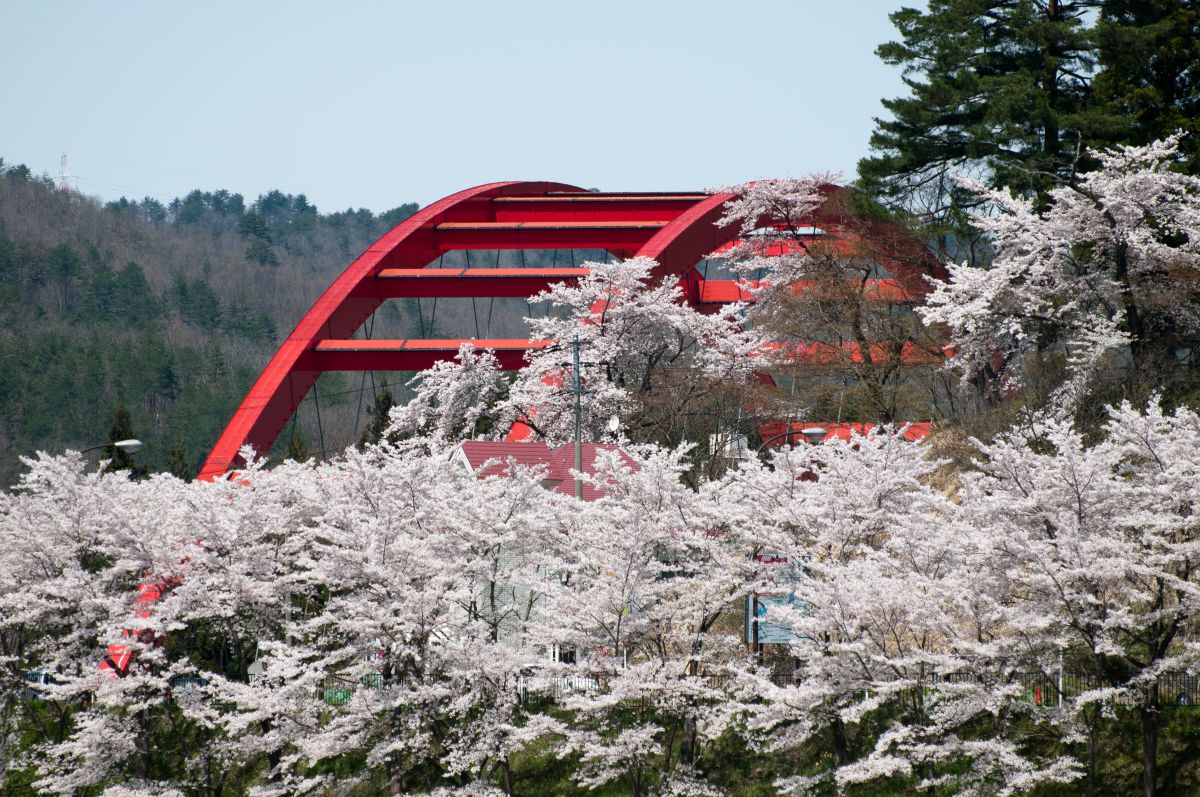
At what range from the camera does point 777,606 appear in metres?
18.0

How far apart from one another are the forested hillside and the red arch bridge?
63.5 feet

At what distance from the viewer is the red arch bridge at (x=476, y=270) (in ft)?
117

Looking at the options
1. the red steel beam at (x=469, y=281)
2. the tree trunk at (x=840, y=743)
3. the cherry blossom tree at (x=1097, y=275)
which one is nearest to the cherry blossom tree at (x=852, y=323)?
the cherry blossom tree at (x=1097, y=275)

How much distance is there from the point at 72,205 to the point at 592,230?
12274 cm

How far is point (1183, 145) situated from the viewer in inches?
1100

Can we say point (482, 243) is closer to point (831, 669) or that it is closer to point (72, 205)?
point (831, 669)

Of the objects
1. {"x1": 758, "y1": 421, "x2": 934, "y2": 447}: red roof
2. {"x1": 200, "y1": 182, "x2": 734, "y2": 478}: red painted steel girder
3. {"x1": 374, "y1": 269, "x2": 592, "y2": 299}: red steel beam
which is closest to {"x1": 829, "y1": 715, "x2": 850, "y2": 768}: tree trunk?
{"x1": 758, "y1": 421, "x2": 934, "y2": 447}: red roof

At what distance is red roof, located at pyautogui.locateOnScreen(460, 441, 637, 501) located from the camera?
2697 centimetres

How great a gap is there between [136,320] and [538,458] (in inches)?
3875

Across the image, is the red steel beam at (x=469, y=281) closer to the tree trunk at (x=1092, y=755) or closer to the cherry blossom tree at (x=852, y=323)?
the cherry blossom tree at (x=852, y=323)

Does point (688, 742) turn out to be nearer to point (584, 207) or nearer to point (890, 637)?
point (890, 637)

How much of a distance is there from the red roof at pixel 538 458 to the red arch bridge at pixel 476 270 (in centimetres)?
718

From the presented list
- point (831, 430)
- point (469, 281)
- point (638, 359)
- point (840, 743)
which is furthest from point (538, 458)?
point (469, 281)

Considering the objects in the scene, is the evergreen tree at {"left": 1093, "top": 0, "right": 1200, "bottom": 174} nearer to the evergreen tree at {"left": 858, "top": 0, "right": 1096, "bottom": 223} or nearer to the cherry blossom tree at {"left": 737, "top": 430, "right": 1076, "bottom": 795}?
the evergreen tree at {"left": 858, "top": 0, "right": 1096, "bottom": 223}
